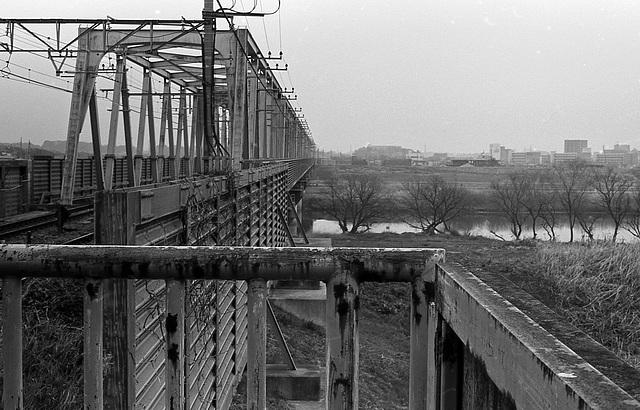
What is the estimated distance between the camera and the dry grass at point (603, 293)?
38.4ft

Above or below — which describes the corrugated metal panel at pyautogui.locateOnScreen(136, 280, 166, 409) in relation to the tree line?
above

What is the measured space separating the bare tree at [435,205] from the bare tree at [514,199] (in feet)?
11.4

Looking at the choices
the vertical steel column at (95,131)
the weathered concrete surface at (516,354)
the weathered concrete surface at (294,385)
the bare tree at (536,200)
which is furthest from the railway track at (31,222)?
the bare tree at (536,200)

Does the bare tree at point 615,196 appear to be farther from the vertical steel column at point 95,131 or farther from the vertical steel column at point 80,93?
the vertical steel column at point 80,93

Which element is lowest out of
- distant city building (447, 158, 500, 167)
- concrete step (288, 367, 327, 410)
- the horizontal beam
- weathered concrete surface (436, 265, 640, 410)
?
concrete step (288, 367, 327, 410)

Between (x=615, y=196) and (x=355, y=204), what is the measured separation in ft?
78.1

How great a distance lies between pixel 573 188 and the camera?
204ft

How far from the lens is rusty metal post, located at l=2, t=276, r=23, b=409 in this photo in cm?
223

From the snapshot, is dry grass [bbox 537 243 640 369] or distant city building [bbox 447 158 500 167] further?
distant city building [bbox 447 158 500 167]

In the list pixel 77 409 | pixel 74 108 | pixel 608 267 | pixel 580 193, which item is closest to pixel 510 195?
pixel 580 193

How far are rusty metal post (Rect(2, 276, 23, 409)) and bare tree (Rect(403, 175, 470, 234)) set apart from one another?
57852mm

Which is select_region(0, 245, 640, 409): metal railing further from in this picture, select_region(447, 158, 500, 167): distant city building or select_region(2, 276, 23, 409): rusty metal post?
select_region(447, 158, 500, 167): distant city building

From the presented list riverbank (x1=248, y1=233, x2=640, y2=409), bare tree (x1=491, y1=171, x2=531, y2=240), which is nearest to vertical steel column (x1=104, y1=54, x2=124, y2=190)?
riverbank (x1=248, y1=233, x2=640, y2=409)

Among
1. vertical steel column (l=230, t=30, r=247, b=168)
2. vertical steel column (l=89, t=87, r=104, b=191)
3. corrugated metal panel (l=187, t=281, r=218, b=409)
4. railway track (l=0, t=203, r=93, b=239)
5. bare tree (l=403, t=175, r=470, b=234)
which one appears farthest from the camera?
bare tree (l=403, t=175, r=470, b=234)
